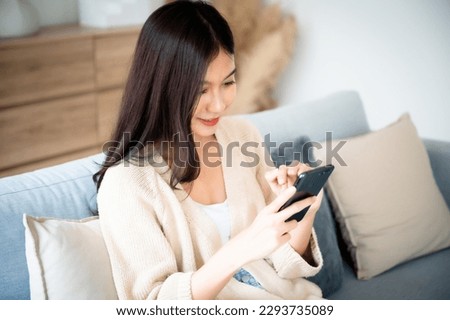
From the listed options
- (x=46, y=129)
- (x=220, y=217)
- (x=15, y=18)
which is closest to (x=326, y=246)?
(x=220, y=217)

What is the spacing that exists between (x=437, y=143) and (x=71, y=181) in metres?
1.18

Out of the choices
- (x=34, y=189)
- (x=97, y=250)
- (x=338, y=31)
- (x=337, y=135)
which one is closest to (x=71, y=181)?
(x=34, y=189)

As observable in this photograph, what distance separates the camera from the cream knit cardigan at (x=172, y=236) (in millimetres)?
1015

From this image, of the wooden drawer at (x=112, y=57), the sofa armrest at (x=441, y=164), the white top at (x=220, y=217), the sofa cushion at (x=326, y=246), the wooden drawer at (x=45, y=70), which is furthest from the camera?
the wooden drawer at (x=112, y=57)

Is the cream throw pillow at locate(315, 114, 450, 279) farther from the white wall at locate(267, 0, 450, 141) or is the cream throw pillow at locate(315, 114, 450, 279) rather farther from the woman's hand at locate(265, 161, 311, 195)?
the white wall at locate(267, 0, 450, 141)

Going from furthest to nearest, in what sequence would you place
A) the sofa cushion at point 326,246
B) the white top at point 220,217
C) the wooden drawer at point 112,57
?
the wooden drawer at point 112,57
the sofa cushion at point 326,246
the white top at point 220,217

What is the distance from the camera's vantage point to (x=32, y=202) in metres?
1.09

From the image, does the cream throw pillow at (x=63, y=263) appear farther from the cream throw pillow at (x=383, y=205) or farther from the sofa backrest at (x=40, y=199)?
the cream throw pillow at (x=383, y=205)

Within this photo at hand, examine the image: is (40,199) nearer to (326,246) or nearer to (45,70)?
(326,246)

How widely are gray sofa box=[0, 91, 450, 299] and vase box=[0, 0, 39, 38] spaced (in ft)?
4.17

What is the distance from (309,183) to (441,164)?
0.93m

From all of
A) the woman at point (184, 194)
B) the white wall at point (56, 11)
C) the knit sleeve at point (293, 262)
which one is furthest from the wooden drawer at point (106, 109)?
the knit sleeve at point (293, 262)

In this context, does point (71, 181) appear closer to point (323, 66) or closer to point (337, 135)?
point (337, 135)

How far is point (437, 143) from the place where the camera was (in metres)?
1.79
